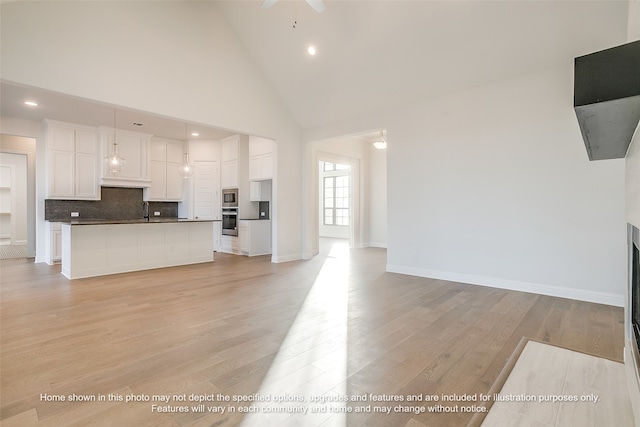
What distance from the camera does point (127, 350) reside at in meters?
2.40

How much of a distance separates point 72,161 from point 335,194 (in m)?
7.57

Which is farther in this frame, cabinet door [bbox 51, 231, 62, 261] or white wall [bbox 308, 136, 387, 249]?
white wall [bbox 308, 136, 387, 249]

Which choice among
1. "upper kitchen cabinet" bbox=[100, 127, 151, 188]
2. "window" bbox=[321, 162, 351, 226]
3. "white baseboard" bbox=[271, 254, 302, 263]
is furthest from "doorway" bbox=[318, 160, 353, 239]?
"upper kitchen cabinet" bbox=[100, 127, 151, 188]

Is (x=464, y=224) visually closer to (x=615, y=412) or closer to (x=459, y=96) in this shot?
(x=459, y=96)

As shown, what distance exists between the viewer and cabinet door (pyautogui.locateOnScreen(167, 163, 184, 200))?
323 inches

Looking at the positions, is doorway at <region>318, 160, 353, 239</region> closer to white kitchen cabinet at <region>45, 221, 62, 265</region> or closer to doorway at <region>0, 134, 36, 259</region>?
white kitchen cabinet at <region>45, 221, 62, 265</region>

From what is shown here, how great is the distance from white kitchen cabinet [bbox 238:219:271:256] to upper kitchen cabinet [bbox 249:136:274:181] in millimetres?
1165

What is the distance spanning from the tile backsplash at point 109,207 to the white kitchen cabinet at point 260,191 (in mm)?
2640

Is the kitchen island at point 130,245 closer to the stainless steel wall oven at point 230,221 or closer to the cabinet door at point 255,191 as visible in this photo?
the stainless steel wall oven at point 230,221

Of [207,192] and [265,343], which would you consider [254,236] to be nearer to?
[207,192]

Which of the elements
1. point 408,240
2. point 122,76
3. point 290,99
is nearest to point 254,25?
point 290,99

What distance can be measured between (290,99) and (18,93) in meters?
4.64

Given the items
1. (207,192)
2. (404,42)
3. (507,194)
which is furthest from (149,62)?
(507,194)

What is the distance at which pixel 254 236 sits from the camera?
7.40 m
